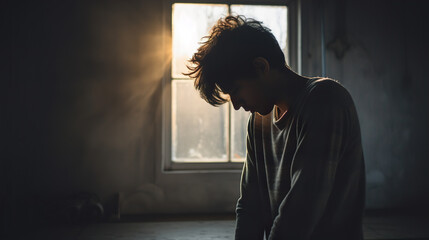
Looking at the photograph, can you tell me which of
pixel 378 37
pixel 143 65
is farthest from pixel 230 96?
pixel 378 37

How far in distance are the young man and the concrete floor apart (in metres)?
0.79

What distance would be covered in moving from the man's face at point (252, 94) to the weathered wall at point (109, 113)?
4.53 feet

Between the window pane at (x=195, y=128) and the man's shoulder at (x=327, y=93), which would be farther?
the window pane at (x=195, y=128)

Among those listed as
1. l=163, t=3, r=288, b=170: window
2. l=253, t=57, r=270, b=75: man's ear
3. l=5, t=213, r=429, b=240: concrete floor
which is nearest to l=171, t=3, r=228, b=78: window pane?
l=163, t=3, r=288, b=170: window

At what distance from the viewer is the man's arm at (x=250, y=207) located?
1140 mm

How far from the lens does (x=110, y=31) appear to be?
90.7 inches

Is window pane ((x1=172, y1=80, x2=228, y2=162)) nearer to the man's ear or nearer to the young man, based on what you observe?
the young man

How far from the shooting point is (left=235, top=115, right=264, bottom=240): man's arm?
1140 mm

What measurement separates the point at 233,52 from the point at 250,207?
0.54 metres

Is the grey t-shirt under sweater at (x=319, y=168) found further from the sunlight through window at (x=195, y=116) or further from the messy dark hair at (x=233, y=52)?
the sunlight through window at (x=195, y=116)

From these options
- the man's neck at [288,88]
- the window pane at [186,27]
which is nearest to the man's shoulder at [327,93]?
the man's neck at [288,88]

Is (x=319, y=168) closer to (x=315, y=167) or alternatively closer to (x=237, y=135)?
(x=315, y=167)

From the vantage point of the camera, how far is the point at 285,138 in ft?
3.19

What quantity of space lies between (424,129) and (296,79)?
2066mm
